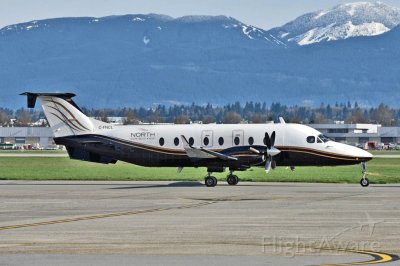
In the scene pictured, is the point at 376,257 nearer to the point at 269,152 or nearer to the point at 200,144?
the point at 269,152

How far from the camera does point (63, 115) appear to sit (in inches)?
2136

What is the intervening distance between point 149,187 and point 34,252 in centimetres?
2896

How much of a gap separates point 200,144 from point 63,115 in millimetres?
7968

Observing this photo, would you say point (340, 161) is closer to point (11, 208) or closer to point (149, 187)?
point (149, 187)

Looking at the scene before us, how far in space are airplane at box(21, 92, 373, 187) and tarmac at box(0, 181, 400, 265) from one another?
5062 mm

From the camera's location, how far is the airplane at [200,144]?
5091cm

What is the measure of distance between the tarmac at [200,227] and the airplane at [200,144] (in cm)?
506

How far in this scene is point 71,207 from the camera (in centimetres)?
3581

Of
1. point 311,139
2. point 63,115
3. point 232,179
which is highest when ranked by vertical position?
point 63,115

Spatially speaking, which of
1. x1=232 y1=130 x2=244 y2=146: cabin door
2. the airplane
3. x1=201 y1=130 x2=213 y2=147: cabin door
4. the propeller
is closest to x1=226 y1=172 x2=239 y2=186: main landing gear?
the airplane

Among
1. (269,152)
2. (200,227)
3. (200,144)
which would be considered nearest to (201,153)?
(200,144)

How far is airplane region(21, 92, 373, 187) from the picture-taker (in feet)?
167

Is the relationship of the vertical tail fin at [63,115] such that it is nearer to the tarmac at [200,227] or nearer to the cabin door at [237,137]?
the cabin door at [237,137]

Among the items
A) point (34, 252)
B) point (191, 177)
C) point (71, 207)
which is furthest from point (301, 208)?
point (191, 177)
